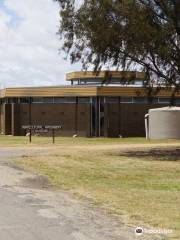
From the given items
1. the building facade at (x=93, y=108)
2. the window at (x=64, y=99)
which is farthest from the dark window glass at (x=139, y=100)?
the window at (x=64, y=99)

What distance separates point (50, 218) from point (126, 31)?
17.5m

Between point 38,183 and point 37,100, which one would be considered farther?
→ point 37,100

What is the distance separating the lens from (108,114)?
56844mm

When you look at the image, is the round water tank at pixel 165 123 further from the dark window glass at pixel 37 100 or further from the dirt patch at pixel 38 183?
the dirt patch at pixel 38 183

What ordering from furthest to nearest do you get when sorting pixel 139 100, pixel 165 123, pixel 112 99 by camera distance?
pixel 139 100 < pixel 112 99 < pixel 165 123

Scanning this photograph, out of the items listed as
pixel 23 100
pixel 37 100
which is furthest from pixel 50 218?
pixel 23 100

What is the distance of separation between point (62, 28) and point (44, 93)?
28.8 m

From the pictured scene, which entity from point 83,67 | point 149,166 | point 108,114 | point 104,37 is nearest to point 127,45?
point 104,37

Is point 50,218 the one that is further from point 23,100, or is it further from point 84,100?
point 23,100

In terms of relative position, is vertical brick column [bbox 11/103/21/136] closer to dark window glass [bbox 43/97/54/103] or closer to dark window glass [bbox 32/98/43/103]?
dark window glass [bbox 32/98/43/103]

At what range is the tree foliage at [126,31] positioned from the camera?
2739 cm

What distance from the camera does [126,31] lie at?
1106 inches

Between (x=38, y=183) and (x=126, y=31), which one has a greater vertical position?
(x=126, y=31)

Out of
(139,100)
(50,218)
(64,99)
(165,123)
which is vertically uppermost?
(64,99)
